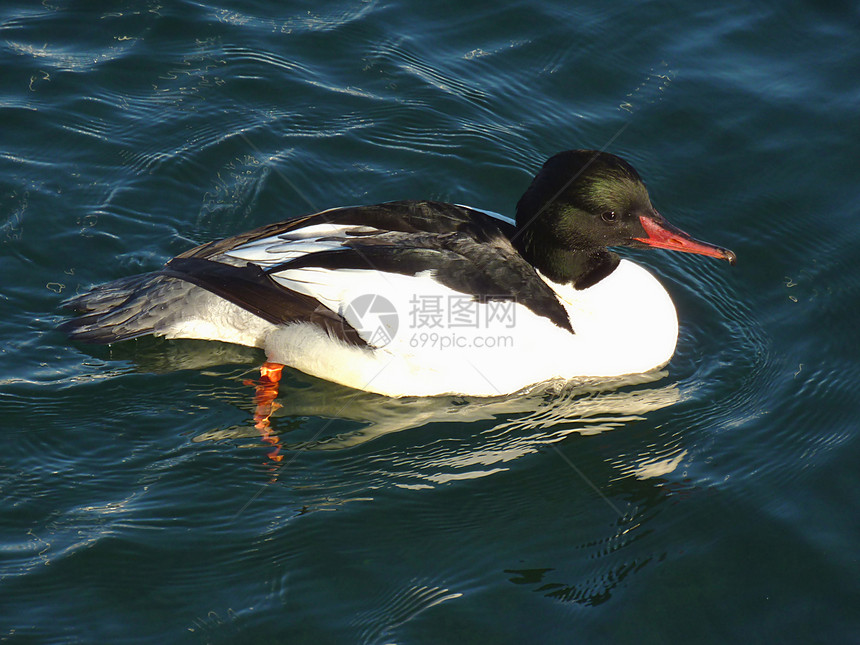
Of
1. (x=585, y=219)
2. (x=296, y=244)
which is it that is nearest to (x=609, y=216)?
(x=585, y=219)

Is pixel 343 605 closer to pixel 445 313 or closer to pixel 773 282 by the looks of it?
pixel 445 313

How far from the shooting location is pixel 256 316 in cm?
610

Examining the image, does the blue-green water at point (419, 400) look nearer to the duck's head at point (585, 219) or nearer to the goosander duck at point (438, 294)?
the goosander duck at point (438, 294)

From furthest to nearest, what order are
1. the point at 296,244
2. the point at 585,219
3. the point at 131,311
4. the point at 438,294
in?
the point at 131,311 → the point at 296,244 → the point at 585,219 → the point at 438,294

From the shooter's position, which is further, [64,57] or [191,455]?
[64,57]

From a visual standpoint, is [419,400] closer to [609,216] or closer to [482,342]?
[482,342]

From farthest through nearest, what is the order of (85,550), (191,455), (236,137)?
1. (236,137)
2. (191,455)
3. (85,550)

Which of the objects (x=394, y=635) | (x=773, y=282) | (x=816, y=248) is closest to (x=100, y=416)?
(x=394, y=635)

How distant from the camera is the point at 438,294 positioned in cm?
560

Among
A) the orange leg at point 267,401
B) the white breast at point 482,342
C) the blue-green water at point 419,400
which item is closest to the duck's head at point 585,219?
the white breast at point 482,342

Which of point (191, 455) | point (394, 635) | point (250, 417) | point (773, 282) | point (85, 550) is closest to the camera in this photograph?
point (394, 635)

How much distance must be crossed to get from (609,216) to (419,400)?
1.67 meters

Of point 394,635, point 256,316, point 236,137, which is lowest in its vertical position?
point 394,635

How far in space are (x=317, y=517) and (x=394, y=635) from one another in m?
0.89
